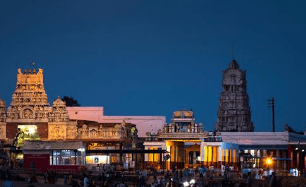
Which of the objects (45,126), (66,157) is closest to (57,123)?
(45,126)

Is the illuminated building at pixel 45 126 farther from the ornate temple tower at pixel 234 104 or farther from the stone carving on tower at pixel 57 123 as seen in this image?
the ornate temple tower at pixel 234 104

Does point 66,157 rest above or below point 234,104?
below

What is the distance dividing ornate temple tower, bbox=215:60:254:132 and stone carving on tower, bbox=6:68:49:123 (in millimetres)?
56844

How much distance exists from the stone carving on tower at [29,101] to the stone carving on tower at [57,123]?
1.06 m

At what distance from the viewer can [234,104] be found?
586 ft

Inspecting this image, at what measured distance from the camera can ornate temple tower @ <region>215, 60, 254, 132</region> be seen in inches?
6939

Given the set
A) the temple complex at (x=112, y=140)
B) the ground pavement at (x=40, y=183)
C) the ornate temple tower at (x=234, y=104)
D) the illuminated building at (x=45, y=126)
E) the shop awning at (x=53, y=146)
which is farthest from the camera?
the ornate temple tower at (x=234, y=104)

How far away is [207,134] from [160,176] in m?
19.6

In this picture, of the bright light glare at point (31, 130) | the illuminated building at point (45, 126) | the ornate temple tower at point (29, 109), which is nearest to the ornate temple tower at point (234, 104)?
the illuminated building at point (45, 126)

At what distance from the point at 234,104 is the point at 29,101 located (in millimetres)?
63680

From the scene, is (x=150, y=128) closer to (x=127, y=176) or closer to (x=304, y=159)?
(x=304, y=159)

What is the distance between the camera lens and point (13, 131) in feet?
396

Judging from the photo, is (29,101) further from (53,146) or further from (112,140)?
(53,146)

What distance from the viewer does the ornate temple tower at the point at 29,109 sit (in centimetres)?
12025
